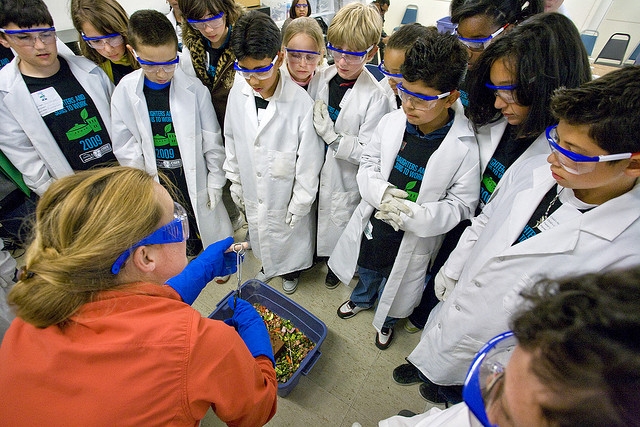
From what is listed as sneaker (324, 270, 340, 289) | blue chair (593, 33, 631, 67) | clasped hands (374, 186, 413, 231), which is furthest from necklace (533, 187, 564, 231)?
blue chair (593, 33, 631, 67)

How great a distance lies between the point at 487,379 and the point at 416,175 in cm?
103

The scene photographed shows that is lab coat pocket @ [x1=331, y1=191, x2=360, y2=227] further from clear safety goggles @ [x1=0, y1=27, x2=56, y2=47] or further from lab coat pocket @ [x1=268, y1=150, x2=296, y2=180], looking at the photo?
clear safety goggles @ [x1=0, y1=27, x2=56, y2=47]

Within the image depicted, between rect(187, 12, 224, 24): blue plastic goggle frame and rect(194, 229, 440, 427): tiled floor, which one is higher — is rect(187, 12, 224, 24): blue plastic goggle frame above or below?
above

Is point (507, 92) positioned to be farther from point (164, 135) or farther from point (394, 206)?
point (164, 135)

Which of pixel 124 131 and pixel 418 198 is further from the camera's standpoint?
pixel 124 131

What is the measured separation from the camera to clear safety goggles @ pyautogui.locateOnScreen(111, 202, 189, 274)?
2.60 ft

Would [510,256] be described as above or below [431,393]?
above

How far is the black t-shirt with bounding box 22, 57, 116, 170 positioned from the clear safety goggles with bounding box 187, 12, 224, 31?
2.59ft

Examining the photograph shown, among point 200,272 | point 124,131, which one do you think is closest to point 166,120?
point 124,131

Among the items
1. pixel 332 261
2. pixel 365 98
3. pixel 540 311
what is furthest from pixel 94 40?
pixel 540 311

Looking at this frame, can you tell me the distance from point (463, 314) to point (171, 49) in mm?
2008

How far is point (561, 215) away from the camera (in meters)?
0.98

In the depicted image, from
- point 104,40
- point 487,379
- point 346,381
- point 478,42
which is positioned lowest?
point 346,381

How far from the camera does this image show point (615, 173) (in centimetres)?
84
